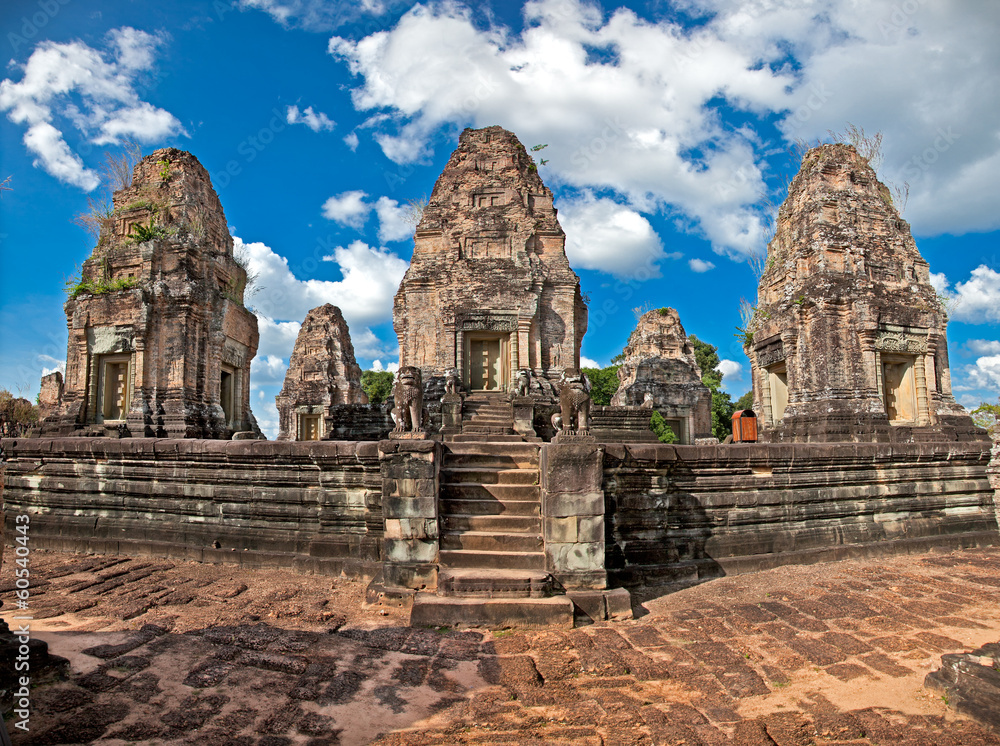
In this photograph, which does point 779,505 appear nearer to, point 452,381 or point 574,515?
point 574,515

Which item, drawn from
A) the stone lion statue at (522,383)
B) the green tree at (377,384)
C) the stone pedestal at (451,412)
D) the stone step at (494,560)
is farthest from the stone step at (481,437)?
the green tree at (377,384)

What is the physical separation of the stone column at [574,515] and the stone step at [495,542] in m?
0.25

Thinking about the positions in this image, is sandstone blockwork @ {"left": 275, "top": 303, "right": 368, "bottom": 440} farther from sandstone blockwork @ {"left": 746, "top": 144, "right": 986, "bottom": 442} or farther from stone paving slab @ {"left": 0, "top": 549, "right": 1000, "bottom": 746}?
stone paving slab @ {"left": 0, "top": 549, "right": 1000, "bottom": 746}

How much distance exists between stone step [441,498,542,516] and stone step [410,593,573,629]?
1239 millimetres

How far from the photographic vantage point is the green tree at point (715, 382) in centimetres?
4147

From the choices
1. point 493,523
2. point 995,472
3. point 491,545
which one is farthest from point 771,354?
point 491,545

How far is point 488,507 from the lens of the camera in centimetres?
603

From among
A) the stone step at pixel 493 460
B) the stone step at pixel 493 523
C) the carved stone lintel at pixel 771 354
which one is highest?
the carved stone lintel at pixel 771 354

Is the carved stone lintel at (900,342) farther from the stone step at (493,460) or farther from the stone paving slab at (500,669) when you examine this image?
the stone step at (493,460)

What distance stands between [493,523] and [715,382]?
146 ft

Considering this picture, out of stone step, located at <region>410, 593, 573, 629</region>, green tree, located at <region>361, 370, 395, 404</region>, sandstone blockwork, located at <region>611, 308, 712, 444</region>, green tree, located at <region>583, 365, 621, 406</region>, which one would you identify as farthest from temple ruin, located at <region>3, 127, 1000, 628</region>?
green tree, located at <region>361, 370, 395, 404</region>

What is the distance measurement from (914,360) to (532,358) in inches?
359

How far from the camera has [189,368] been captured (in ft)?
42.7

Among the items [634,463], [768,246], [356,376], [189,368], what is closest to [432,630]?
[634,463]
